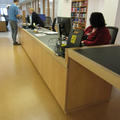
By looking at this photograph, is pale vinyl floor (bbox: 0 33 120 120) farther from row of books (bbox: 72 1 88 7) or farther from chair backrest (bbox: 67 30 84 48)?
row of books (bbox: 72 1 88 7)

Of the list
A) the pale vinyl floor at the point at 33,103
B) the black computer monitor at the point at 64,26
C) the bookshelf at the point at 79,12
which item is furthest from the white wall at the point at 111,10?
the pale vinyl floor at the point at 33,103

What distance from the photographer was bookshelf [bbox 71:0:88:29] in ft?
19.9

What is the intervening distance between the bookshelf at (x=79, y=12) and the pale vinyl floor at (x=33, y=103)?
4507mm

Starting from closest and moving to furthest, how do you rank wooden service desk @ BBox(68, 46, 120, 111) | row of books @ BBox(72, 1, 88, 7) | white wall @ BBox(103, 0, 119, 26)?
1. wooden service desk @ BBox(68, 46, 120, 111)
2. white wall @ BBox(103, 0, 119, 26)
3. row of books @ BBox(72, 1, 88, 7)

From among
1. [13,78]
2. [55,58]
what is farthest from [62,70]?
[13,78]

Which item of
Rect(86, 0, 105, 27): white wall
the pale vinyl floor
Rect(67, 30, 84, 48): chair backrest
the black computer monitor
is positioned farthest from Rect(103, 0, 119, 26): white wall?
Rect(67, 30, 84, 48): chair backrest

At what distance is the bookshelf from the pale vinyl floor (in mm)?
4507

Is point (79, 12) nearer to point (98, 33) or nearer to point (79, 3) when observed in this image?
point (79, 3)

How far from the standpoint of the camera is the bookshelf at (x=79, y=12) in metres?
6.05

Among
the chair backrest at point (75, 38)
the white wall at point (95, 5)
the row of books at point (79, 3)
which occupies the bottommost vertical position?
the chair backrest at point (75, 38)

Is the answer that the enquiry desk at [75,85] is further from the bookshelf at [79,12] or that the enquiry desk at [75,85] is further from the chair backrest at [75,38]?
the bookshelf at [79,12]

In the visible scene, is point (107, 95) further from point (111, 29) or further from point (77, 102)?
point (111, 29)

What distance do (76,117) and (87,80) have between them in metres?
0.50

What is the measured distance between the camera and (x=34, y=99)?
1956 mm
